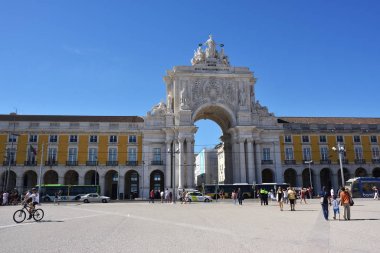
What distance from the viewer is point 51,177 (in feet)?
193

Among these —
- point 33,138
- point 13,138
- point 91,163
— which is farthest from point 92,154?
point 13,138

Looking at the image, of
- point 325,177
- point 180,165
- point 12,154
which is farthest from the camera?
point 325,177

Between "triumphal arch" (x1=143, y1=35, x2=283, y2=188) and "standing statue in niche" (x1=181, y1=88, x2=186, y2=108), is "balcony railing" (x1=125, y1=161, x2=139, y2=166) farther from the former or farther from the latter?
"standing statue in niche" (x1=181, y1=88, x2=186, y2=108)

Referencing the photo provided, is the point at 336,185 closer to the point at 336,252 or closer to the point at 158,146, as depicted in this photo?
the point at 158,146

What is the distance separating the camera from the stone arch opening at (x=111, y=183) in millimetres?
61625

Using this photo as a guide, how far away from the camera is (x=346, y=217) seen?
16875 mm

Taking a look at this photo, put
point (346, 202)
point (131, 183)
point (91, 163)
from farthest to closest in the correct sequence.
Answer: point (131, 183) → point (91, 163) → point (346, 202)

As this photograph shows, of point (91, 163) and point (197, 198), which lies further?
point (91, 163)

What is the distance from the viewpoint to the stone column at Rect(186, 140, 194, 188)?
55.7m

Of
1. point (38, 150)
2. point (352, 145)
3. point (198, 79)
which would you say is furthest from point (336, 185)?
point (38, 150)

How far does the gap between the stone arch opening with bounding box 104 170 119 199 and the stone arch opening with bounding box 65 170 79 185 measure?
5012 mm

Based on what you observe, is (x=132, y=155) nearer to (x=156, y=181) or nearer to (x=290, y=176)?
(x=156, y=181)

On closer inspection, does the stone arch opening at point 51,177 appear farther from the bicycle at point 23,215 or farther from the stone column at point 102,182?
the bicycle at point 23,215

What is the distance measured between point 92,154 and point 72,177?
244 inches
